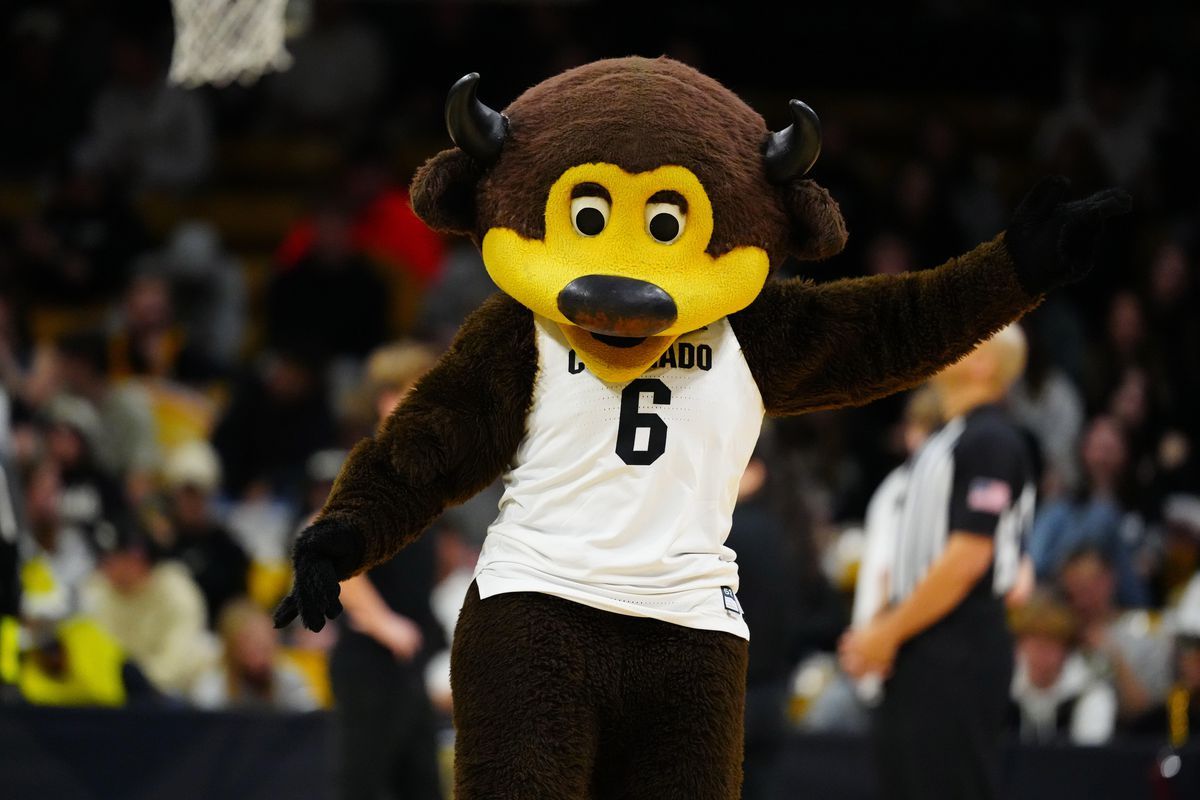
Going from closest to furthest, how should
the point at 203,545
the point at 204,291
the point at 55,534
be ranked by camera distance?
the point at 55,534, the point at 203,545, the point at 204,291

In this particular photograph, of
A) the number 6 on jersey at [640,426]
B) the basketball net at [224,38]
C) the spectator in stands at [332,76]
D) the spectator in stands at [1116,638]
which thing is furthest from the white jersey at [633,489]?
the spectator in stands at [332,76]

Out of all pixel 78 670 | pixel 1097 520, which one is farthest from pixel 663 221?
pixel 1097 520

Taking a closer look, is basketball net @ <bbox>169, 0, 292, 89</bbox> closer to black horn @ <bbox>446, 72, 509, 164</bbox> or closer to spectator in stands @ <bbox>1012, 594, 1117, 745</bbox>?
black horn @ <bbox>446, 72, 509, 164</bbox>

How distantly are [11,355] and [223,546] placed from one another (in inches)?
62.2

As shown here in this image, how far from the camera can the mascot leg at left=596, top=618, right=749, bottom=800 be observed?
2.99 metres

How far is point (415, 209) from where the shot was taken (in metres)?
3.19

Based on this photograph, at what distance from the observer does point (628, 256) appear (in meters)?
3.03

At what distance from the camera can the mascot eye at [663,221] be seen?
305 centimetres

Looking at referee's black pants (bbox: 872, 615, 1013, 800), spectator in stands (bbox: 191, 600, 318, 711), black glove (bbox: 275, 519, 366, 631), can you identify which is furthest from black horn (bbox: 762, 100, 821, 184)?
spectator in stands (bbox: 191, 600, 318, 711)

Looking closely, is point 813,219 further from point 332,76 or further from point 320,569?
point 332,76

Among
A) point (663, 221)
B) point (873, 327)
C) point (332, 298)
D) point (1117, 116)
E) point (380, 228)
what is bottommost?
point (873, 327)

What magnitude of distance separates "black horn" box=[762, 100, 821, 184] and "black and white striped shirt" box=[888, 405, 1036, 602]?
1.55 meters

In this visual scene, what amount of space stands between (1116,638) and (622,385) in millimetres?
3764

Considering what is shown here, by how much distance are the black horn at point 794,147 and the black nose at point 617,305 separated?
340 millimetres
